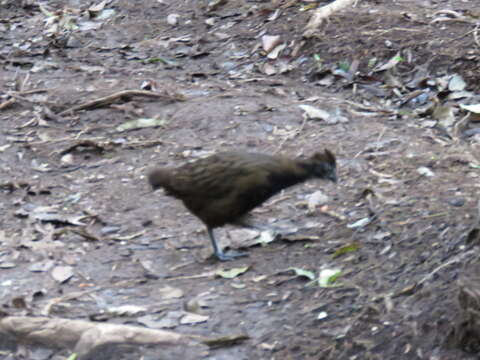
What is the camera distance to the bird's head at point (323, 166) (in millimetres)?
5656

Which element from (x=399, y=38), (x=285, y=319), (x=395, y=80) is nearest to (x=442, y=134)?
(x=395, y=80)

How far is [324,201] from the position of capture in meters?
6.35

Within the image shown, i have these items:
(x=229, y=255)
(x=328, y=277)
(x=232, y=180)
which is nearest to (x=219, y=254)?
(x=229, y=255)

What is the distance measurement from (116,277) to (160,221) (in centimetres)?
87

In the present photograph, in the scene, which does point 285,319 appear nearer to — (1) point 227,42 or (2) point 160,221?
(2) point 160,221

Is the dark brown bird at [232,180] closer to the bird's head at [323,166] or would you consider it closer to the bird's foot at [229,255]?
the bird's head at [323,166]

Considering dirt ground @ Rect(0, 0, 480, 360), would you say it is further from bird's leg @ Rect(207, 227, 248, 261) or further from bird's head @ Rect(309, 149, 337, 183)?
bird's head @ Rect(309, 149, 337, 183)

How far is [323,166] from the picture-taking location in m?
5.66

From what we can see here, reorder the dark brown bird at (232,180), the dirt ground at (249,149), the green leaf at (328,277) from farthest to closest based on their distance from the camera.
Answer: the dark brown bird at (232,180), the green leaf at (328,277), the dirt ground at (249,149)

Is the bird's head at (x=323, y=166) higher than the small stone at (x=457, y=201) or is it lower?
higher

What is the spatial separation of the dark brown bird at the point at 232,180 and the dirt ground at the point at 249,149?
1.22 ft

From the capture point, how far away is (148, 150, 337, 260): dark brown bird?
5.52m

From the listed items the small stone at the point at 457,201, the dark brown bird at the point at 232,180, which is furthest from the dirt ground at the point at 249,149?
the dark brown bird at the point at 232,180

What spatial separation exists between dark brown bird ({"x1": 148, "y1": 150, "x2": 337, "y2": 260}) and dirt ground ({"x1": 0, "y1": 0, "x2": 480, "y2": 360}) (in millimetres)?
370
